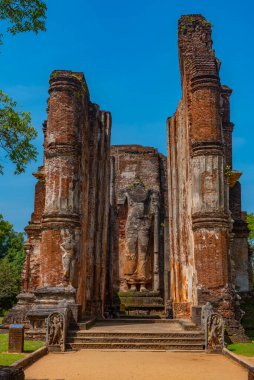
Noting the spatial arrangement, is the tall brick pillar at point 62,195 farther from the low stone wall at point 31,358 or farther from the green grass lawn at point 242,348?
the green grass lawn at point 242,348

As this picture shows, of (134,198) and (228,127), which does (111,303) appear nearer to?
(134,198)

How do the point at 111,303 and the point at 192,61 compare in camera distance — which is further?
the point at 111,303

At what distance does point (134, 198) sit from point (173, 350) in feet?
46.7

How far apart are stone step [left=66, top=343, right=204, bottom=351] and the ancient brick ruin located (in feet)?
3.90

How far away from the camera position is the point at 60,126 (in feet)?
46.8

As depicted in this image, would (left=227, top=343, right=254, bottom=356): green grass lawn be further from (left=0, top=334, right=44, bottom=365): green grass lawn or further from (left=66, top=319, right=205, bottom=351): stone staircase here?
(left=0, top=334, right=44, bottom=365): green grass lawn

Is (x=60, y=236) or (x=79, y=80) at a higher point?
(x=79, y=80)

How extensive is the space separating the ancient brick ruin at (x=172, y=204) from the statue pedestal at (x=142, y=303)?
1455 mm

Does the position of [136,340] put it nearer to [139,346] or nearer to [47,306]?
[139,346]

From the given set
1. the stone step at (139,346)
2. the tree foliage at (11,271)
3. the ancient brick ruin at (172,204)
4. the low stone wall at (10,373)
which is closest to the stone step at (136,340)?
the stone step at (139,346)

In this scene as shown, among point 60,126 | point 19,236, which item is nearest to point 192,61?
point 60,126

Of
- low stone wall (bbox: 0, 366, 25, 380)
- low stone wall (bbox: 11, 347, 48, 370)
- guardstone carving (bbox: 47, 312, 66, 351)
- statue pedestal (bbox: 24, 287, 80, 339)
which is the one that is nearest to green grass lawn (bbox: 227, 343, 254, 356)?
guardstone carving (bbox: 47, 312, 66, 351)

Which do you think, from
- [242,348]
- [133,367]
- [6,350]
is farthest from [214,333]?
[6,350]

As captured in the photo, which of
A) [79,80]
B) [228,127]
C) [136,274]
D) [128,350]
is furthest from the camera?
[136,274]
